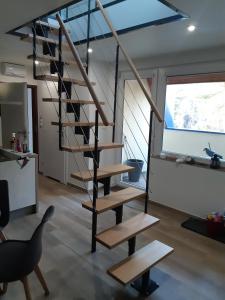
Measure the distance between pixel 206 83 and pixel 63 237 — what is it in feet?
9.30

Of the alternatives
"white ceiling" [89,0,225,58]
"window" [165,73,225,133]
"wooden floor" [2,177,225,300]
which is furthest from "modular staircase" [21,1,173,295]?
"window" [165,73,225,133]

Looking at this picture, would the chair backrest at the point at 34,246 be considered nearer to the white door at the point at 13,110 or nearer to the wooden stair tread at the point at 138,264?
the wooden stair tread at the point at 138,264

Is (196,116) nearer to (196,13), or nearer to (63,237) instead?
(196,13)

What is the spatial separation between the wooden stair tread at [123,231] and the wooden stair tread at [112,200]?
0.20 metres

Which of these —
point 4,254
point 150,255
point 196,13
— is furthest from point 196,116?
point 4,254

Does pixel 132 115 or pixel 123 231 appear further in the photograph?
pixel 132 115

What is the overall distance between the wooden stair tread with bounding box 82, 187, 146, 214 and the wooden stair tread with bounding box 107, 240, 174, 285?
1.49 feet

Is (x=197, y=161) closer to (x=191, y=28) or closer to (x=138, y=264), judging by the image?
(x=191, y=28)

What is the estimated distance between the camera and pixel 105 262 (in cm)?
243

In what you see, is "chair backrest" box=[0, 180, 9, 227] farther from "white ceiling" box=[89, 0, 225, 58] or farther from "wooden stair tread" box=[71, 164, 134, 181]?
"white ceiling" box=[89, 0, 225, 58]


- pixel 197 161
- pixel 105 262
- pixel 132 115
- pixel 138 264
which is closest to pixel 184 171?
pixel 197 161

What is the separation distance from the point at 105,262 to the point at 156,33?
8.18ft

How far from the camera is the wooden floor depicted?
6.66 ft

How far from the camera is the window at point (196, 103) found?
10.8 ft
